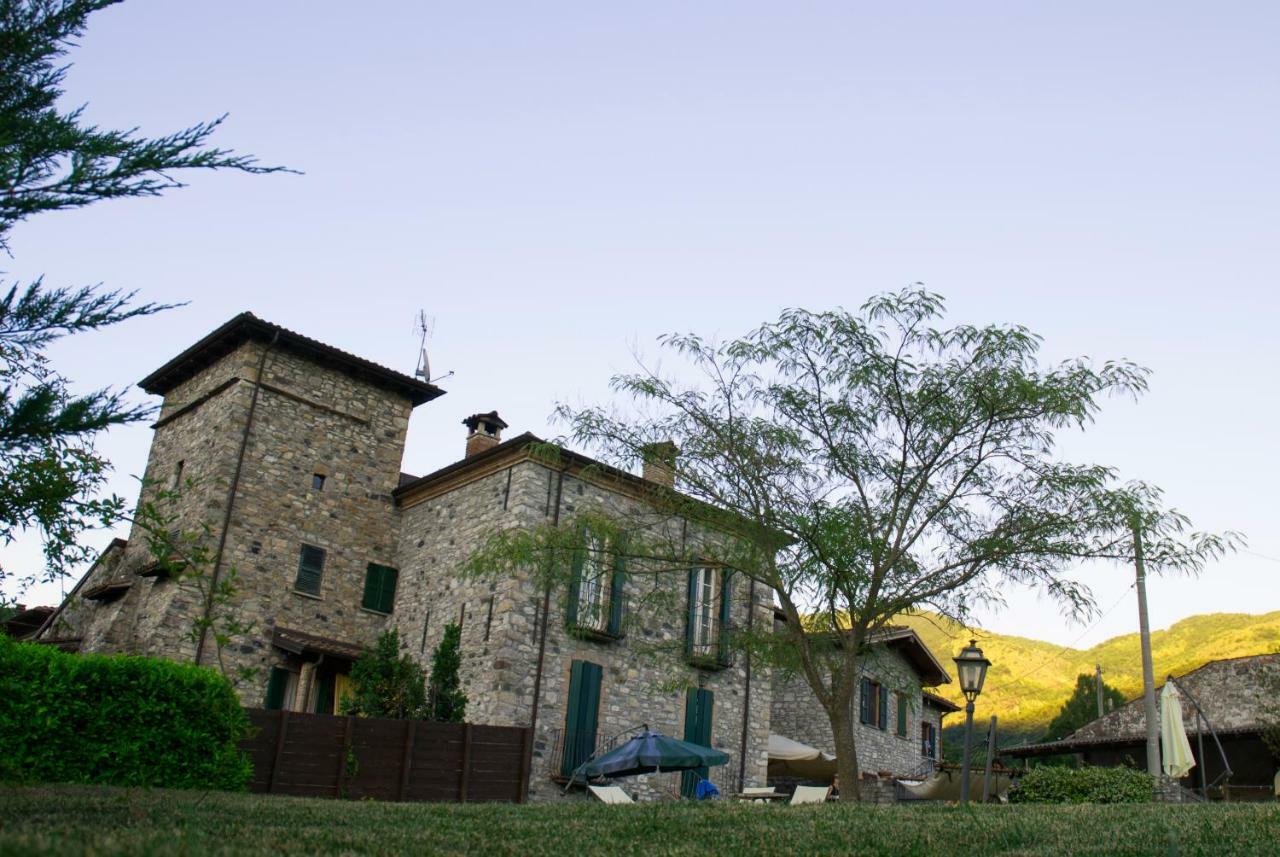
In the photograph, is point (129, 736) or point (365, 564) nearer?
point (129, 736)

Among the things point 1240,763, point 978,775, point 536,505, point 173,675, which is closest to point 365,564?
point 536,505

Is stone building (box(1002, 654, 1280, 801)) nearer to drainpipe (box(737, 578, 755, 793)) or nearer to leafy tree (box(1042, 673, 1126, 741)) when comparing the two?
drainpipe (box(737, 578, 755, 793))

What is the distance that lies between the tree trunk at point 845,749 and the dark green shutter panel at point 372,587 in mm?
11194

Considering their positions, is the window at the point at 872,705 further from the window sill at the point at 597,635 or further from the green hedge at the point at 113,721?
the green hedge at the point at 113,721

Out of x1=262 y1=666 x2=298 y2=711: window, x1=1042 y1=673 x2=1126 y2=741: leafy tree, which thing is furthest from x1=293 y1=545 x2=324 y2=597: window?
x1=1042 y1=673 x2=1126 y2=741: leafy tree

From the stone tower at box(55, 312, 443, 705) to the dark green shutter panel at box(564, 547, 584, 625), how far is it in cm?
508

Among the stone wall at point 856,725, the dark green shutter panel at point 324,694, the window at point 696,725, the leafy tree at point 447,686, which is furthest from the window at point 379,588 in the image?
the stone wall at point 856,725

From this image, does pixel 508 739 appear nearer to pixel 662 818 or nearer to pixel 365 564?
pixel 365 564

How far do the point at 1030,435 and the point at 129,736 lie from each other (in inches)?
486

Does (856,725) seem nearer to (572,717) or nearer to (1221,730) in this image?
(1221,730)

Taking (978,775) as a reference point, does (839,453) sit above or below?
above

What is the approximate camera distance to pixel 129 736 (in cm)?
1345

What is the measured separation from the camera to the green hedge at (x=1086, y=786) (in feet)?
51.7

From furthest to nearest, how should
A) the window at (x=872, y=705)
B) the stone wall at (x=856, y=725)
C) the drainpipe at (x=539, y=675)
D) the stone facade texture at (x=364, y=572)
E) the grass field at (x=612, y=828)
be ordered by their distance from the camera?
the window at (x=872, y=705) < the stone wall at (x=856, y=725) < the stone facade texture at (x=364, y=572) < the drainpipe at (x=539, y=675) < the grass field at (x=612, y=828)
